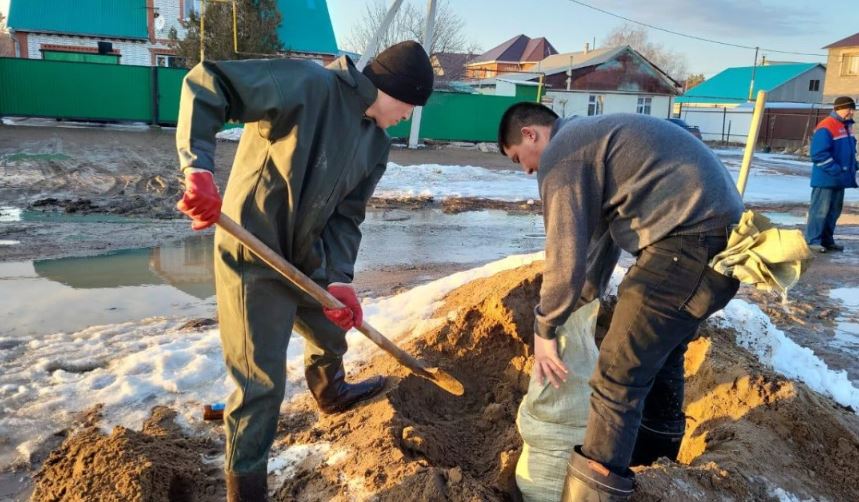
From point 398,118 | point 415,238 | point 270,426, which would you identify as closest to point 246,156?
point 398,118

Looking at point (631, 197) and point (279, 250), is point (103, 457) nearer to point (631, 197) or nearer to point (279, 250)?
point (279, 250)

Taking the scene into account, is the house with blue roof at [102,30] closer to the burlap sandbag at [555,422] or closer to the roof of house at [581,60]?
the roof of house at [581,60]

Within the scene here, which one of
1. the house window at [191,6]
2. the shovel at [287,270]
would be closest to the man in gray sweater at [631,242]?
the shovel at [287,270]

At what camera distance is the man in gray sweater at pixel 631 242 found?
2303 millimetres

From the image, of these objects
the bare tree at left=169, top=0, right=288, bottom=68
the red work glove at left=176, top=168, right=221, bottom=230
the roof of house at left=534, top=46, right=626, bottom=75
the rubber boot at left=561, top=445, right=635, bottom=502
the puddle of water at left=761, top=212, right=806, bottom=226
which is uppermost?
the roof of house at left=534, top=46, right=626, bottom=75

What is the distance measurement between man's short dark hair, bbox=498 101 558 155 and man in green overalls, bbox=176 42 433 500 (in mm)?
402

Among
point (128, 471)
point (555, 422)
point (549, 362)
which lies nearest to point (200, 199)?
point (128, 471)

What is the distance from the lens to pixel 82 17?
2500 centimetres

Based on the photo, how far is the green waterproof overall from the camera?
241 centimetres

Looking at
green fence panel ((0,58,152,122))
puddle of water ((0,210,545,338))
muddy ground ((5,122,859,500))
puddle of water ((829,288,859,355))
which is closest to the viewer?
muddy ground ((5,122,859,500))

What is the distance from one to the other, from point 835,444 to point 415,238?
6.21 metres

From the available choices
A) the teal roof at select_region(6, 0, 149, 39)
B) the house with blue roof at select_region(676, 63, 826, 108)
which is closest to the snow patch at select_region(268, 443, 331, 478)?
the teal roof at select_region(6, 0, 149, 39)

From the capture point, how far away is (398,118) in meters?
2.85

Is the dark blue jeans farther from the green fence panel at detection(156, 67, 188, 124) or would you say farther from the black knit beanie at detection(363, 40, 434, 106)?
the green fence panel at detection(156, 67, 188, 124)
